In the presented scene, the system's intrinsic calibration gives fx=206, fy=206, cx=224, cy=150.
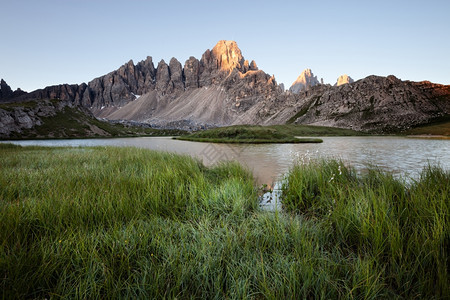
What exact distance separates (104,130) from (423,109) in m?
234

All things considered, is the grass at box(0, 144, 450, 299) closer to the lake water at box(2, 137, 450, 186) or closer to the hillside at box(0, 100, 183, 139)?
the lake water at box(2, 137, 450, 186)

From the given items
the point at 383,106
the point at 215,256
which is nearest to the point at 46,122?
the point at 215,256

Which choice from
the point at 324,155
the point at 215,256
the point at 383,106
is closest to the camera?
the point at 215,256

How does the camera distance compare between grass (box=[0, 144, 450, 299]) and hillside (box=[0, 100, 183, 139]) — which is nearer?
grass (box=[0, 144, 450, 299])

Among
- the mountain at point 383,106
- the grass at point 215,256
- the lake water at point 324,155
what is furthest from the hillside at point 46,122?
the mountain at point 383,106

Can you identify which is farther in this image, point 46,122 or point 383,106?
point 383,106

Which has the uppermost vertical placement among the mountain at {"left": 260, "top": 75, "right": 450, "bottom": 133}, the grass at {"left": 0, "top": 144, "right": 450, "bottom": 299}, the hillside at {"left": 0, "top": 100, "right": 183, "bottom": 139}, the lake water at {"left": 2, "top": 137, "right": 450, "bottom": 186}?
the mountain at {"left": 260, "top": 75, "right": 450, "bottom": 133}

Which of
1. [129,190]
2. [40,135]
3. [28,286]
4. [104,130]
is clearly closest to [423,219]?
[28,286]

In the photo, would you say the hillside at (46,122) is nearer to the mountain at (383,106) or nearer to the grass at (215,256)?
the grass at (215,256)

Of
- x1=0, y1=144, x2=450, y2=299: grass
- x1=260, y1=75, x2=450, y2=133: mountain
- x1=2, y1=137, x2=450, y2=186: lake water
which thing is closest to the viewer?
x1=0, y1=144, x2=450, y2=299: grass

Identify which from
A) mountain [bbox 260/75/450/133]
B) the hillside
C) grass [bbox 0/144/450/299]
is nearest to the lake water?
grass [bbox 0/144/450/299]

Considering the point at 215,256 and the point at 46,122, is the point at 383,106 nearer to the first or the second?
the point at 215,256

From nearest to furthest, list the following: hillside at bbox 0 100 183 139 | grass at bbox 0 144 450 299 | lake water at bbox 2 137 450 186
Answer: grass at bbox 0 144 450 299 < lake water at bbox 2 137 450 186 < hillside at bbox 0 100 183 139

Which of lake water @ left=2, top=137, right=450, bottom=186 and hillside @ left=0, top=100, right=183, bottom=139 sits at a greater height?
hillside @ left=0, top=100, right=183, bottom=139
